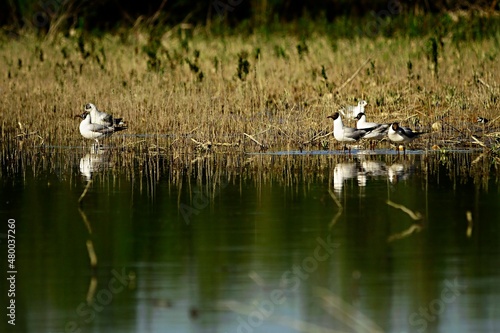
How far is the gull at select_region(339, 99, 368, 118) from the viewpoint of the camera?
54.2 ft

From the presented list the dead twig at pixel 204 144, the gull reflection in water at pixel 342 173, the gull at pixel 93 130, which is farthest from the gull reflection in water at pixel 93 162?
the gull reflection in water at pixel 342 173

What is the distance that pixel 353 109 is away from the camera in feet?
55.3

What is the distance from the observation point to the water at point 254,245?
22.3 feet

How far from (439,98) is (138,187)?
6.81m

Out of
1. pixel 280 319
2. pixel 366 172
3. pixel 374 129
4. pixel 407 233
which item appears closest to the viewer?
pixel 280 319

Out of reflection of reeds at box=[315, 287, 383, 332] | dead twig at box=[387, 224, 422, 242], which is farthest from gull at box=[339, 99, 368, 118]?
reflection of reeds at box=[315, 287, 383, 332]

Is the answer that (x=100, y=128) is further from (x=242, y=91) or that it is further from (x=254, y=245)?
(x=254, y=245)

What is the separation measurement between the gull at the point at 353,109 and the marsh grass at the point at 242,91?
17cm

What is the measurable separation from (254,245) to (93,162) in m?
5.57

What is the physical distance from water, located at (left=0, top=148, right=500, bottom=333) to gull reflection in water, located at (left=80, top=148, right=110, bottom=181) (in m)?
0.06

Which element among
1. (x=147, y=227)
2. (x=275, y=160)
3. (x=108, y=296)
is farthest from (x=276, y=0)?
(x=108, y=296)

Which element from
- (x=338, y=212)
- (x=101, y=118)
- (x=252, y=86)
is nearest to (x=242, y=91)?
(x=252, y=86)

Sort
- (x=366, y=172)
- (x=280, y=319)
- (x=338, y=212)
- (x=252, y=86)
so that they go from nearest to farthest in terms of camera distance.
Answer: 1. (x=280, y=319)
2. (x=338, y=212)
3. (x=366, y=172)
4. (x=252, y=86)

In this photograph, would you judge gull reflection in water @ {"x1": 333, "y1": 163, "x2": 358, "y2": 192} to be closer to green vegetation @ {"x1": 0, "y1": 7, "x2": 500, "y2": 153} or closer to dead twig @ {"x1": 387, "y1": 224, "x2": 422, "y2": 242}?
green vegetation @ {"x1": 0, "y1": 7, "x2": 500, "y2": 153}
